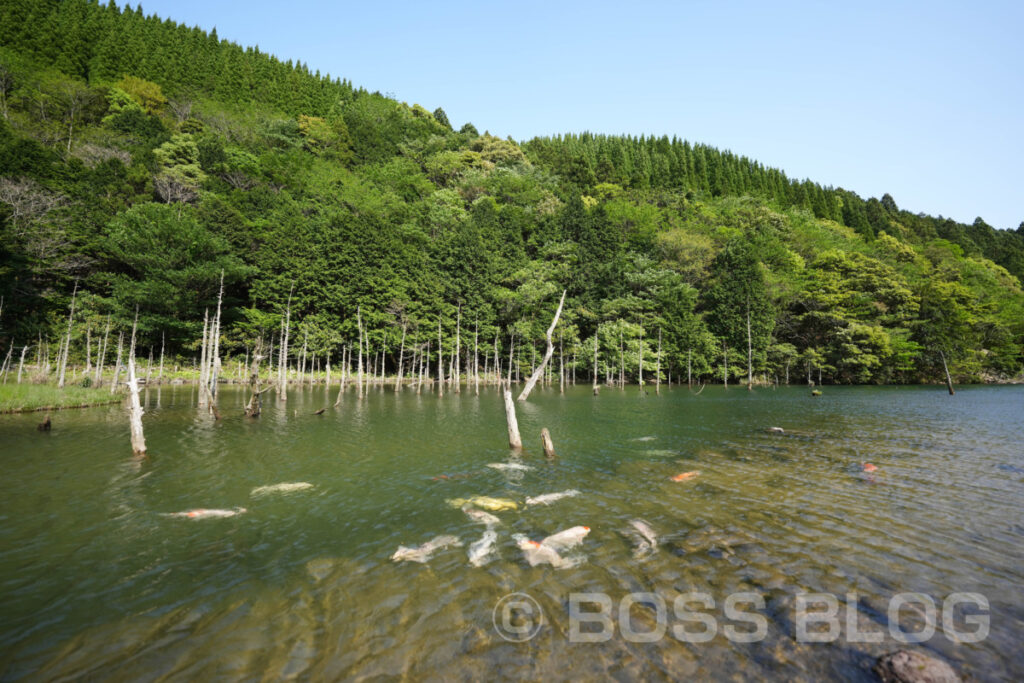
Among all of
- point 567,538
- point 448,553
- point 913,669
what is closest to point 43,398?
point 448,553

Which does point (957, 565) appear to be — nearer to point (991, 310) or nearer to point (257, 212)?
point (257, 212)

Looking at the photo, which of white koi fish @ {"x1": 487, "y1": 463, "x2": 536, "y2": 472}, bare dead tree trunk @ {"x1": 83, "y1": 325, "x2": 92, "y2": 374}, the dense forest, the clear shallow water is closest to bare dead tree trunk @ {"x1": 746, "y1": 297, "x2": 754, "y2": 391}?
the dense forest

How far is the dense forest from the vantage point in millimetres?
41906

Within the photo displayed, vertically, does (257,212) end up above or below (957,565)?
above

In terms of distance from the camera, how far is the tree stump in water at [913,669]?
437cm

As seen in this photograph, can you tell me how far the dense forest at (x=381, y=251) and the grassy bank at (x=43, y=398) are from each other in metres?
9.22

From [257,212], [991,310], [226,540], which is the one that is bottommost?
[226,540]

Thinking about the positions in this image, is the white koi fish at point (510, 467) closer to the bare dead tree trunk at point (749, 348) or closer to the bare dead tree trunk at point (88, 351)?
the bare dead tree trunk at point (88, 351)

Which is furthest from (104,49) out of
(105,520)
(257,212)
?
(105,520)

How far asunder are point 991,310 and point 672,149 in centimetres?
8750

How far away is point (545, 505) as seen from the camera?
1034cm

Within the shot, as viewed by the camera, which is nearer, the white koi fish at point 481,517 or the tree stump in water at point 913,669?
the tree stump in water at point 913,669

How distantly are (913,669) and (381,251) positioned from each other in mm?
58809

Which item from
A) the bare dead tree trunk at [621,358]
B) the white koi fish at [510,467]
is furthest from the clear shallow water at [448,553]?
the bare dead tree trunk at [621,358]
